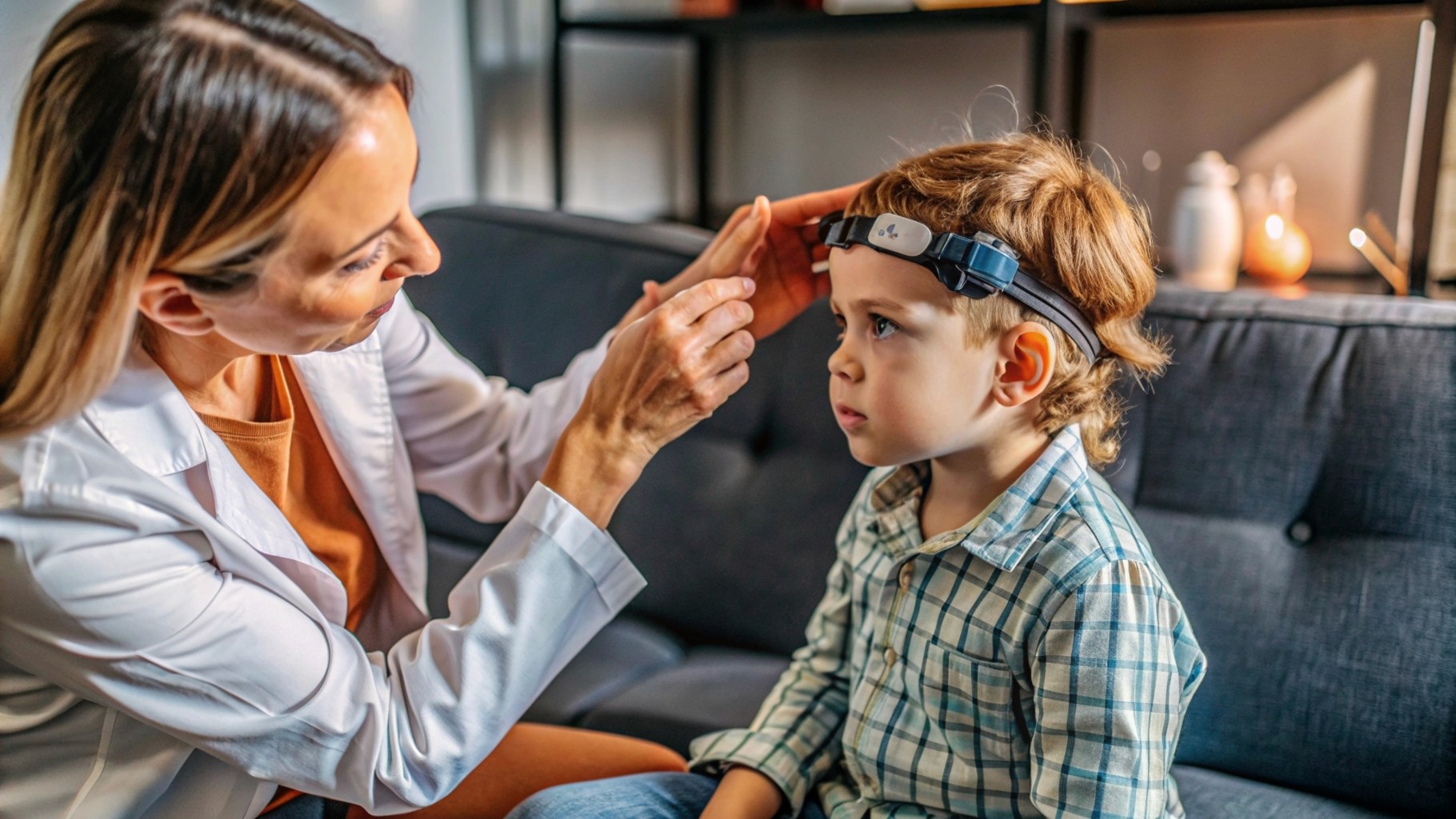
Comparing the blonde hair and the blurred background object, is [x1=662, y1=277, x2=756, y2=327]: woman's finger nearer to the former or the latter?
the blonde hair

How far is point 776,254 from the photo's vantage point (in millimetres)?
1262

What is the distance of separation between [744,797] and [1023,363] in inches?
18.2

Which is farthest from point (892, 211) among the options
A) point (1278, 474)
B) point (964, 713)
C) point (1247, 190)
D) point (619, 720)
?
point (1247, 190)

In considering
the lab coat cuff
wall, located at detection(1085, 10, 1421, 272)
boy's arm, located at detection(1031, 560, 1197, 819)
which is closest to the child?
boy's arm, located at detection(1031, 560, 1197, 819)

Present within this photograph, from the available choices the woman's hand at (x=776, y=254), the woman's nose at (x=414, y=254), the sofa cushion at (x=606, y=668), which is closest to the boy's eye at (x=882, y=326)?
the woman's hand at (x=776, y=254)

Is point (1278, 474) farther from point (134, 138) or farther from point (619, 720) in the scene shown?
point (134, 138)

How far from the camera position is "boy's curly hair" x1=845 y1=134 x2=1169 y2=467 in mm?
974

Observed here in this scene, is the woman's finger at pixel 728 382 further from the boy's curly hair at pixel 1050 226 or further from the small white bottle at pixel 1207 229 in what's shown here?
the small white bottle at pixel 1207 229

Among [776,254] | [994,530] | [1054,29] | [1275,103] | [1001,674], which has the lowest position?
[1001,674]

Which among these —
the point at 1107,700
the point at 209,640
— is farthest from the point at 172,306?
the point at 1107,700

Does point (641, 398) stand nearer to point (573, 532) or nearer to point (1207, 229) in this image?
point (573, 532)

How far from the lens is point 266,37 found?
0.83m

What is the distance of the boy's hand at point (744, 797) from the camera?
A: 1050 mm

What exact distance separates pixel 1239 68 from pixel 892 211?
1.65 meters
